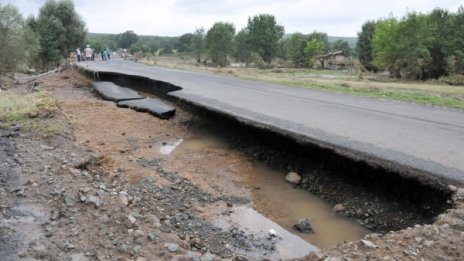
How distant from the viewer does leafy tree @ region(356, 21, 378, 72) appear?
57375 millimetres

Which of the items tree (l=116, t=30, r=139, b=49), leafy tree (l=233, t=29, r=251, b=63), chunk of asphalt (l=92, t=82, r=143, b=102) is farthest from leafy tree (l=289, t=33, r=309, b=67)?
tree (l=116, t=30, r=139, b=49)

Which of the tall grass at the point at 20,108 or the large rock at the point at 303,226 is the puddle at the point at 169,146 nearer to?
the tall grass at the point at 20,108

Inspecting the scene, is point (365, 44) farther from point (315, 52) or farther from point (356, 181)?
point (356, 181)

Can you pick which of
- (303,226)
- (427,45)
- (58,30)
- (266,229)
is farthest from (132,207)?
(58,30)

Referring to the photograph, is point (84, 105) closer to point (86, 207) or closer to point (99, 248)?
point (86, 207)

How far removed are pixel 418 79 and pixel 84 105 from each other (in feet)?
106

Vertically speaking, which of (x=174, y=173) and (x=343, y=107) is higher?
(x=343, y=107)

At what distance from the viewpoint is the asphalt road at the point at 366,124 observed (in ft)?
17.0

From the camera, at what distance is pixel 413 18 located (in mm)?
36375

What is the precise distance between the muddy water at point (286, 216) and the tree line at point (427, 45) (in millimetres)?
33209

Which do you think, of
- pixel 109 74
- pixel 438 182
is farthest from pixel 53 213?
pixel 109 74

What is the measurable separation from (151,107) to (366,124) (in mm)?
5808

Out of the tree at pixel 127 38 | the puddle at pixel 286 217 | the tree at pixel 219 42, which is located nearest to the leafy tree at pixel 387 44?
the tree at pixel 219 42

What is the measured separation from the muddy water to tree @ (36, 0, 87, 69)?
47.8 meters
